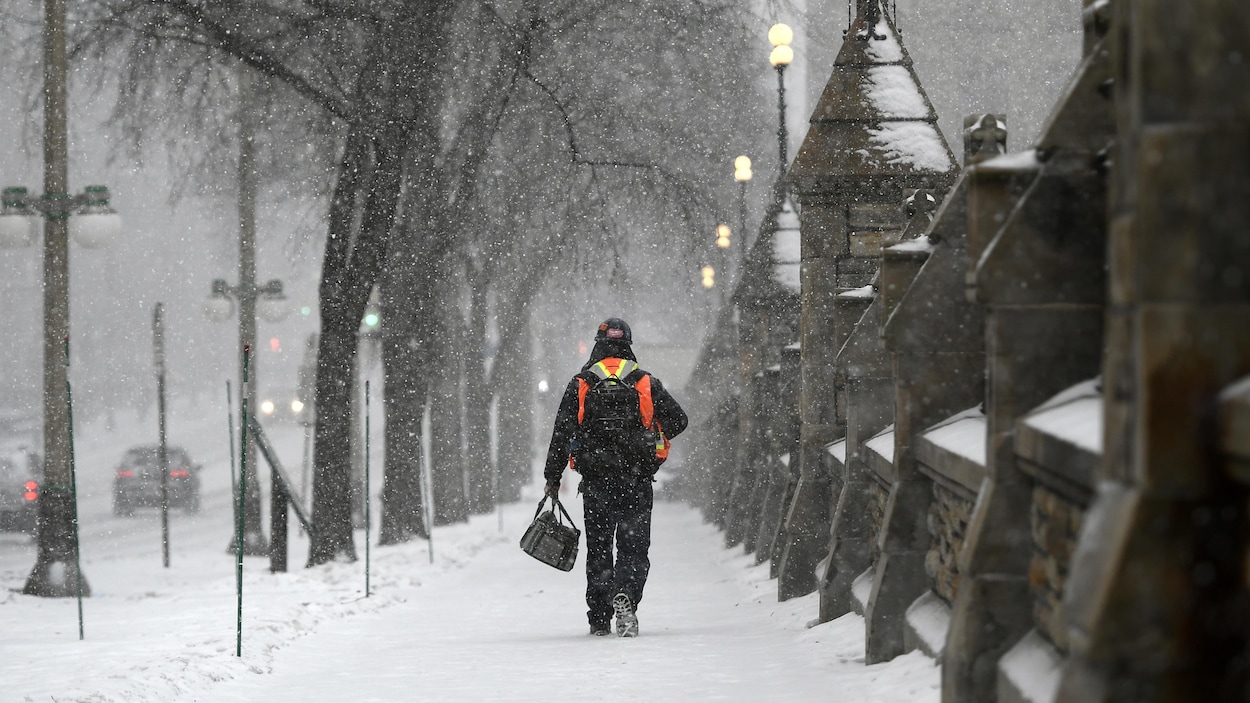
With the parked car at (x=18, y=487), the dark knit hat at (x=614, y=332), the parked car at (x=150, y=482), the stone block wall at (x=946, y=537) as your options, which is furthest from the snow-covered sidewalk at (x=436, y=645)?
the parked car at (x=150, y=482)

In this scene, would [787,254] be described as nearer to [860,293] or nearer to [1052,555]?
[860,293]

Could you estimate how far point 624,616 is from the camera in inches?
387

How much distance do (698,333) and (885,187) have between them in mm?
44446

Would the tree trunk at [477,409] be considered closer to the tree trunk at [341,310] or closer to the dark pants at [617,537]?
A: the tree trunk at [341,310]

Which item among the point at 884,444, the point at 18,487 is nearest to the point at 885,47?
the point at 884,444

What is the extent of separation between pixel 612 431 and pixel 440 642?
71.1 inches

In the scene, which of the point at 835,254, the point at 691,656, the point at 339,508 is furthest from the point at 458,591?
the point at 691,656

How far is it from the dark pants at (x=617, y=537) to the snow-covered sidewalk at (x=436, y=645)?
302 millimetres

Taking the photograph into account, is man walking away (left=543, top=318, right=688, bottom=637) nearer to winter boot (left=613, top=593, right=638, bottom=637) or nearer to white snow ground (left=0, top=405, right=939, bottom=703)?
winter boot (left=613, top=593, right=638, bottom=637)

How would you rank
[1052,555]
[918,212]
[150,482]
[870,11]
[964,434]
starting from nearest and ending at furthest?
[1052,555] → [964,434] → [918,212] → [870,11] → [150,482]

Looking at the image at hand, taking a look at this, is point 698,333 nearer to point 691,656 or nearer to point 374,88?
point 374,88

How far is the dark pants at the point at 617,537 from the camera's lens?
10.0 metres

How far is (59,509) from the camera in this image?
1639cm

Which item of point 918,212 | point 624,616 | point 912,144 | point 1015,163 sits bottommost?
point 624,616
